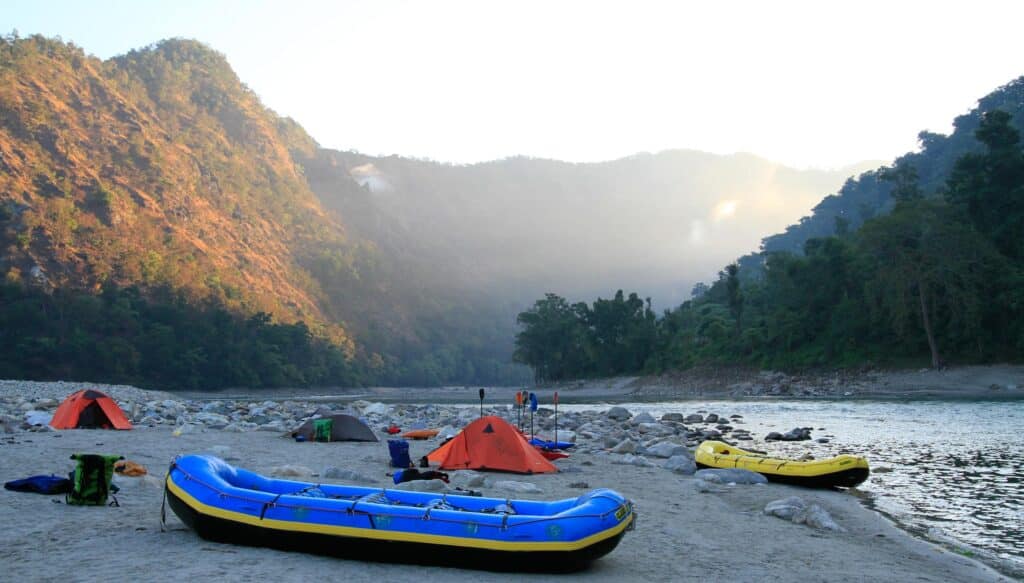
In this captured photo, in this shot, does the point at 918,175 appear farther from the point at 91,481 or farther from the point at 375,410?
the point at 91,481

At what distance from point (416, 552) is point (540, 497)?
175 inches

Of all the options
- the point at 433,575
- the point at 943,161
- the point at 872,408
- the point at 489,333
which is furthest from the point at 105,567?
the point at 489,333

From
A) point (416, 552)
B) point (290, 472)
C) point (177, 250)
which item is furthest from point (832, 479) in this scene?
point (177, 250)

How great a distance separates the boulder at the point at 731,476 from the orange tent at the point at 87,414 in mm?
16540

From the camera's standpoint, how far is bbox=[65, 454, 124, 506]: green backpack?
857 cm

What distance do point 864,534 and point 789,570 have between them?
2939 mm

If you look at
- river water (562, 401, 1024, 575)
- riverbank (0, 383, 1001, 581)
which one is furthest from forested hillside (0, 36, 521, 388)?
river water (562, 401, 1024, 575)

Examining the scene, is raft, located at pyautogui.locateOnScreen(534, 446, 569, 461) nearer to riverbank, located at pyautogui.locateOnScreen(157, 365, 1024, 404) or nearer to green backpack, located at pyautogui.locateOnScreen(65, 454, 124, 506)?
green backpack, located at pyautogui.locateOnScreen(65, 454, 124, 506)

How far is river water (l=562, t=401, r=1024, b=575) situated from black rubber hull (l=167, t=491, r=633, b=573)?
5207 millimetres

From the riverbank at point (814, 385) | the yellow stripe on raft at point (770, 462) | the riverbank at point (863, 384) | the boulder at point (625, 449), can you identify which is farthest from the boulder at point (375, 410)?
A: the riverbank at point (863, 384)

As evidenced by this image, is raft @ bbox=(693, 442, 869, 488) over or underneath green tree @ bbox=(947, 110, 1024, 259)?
underneath

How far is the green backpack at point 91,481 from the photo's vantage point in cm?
857

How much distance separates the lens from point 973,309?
50.7 metres

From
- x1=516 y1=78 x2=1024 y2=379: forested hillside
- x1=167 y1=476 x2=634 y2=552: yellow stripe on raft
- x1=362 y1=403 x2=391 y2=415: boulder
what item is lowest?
x1=362 y1=403 x2=391 y2=415: boulder
